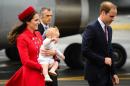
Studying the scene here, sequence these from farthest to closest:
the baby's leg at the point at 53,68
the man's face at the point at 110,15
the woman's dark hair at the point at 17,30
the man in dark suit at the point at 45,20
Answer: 1. the man in dark suit at the point at 45,20
2. the baby's leg at the point at 53,68
3. the man's face at the point at 110,15
4. the woman's dark hair at the point at 17,30

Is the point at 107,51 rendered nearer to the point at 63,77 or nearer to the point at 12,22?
the point at 12,22

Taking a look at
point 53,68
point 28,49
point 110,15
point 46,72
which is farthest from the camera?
point 53,68

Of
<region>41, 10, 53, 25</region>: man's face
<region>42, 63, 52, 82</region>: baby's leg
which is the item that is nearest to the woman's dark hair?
<region>42, 63, 52, 82</region>: baby's leg

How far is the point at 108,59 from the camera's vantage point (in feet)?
25.3

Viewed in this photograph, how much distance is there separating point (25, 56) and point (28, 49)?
140 mm

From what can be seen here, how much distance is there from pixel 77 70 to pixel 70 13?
1791mm

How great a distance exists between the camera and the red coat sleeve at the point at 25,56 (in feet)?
24.0

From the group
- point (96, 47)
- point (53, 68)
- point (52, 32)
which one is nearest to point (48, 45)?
point (52, 32)

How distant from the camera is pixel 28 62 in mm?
7348

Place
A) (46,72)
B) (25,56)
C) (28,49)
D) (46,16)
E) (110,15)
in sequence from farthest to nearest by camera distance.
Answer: (46,16) → (46,72) → (110,15) → (28,49) → (25,56)

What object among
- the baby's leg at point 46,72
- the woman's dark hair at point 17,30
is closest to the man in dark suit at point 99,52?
the baby's leg at point 46,72

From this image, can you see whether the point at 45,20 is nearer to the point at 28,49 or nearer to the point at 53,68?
the point at 53,68

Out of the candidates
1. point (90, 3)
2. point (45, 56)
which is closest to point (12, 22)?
point (90, 3)

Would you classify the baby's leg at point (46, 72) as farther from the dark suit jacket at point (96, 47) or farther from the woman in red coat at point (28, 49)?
the dark suit jacket at point (96, 47)
